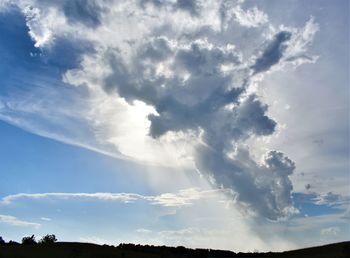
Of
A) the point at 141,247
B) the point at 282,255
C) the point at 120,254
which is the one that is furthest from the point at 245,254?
the point at 120,254

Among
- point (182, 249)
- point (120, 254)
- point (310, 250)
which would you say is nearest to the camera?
point (120, 254)

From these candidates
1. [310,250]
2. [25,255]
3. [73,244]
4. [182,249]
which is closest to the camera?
[25,255]

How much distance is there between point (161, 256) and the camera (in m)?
90.9

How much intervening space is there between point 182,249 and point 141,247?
9.54 m

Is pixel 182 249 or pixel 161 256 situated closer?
pixel 161 256

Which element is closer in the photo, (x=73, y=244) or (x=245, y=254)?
(x=73, y=244)

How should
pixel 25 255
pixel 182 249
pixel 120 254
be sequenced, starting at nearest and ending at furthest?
pixel 25 255 → pixel 120 254 → pixel 182 249

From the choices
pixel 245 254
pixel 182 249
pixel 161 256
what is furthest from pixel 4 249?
pixel 245 254

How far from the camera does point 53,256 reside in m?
80.9

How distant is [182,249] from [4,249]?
131 feet

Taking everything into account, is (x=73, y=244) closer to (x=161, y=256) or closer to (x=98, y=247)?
(x=98, y=247)

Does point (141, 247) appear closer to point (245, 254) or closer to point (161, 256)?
point (161, 256)

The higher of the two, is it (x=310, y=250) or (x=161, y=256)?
(x=310, y=250)

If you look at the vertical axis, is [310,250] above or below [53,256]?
above
